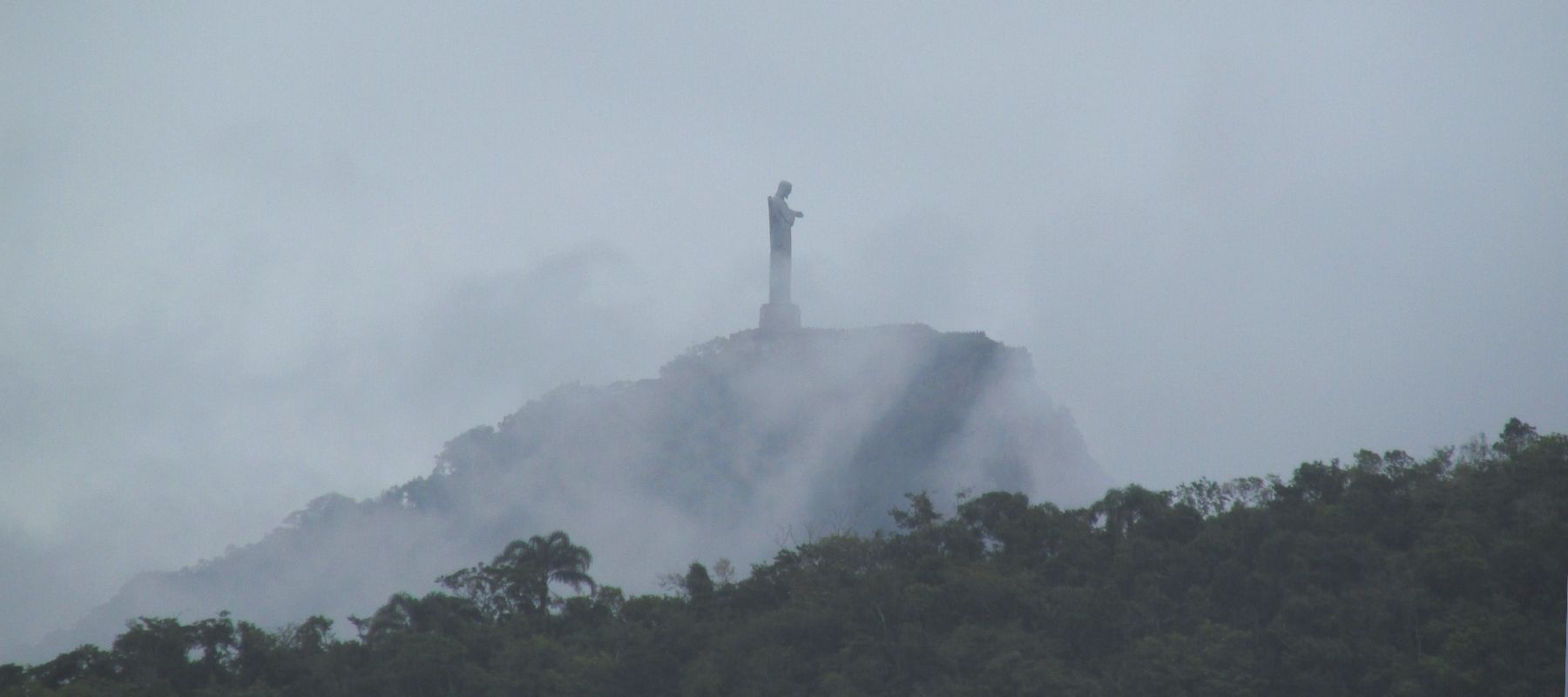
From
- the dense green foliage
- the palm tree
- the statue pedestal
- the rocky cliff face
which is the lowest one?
the dense green foliage

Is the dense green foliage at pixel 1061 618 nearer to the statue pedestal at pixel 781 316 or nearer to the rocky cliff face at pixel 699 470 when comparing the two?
the rocky cliff face at pixel 699 470

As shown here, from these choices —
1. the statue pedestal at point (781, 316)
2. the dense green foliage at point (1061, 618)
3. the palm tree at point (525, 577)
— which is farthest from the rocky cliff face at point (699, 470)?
the dense green foliage at point (1061, 618)

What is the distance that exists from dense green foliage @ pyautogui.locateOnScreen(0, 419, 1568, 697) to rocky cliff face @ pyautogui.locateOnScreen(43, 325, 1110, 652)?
17.2 metres

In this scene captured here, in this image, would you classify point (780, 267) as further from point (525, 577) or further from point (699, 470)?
point (525, 577)

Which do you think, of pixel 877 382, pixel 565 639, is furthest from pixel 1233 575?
pixel 877 382

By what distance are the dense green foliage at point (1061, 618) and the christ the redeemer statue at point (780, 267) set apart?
23.6 metres

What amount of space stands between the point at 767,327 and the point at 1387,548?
32.8 metres

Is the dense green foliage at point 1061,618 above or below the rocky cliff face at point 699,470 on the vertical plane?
below

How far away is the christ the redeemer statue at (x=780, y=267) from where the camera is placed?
60750 mm

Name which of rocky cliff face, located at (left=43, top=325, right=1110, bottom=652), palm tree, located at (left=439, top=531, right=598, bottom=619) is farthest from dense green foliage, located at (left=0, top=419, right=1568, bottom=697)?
rocky cliff face, located at (left=43, top=325, right=1110, bottom=652)

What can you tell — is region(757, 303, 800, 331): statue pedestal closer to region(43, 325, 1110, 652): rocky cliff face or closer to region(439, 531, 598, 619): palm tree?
region(43, 325, 1110, 652): rocky cliff face

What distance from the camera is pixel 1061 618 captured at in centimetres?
3203

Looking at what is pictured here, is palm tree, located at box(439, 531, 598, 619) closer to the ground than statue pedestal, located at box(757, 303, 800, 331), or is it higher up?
closer to the ground

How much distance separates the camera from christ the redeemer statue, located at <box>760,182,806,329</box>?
60.8 m
